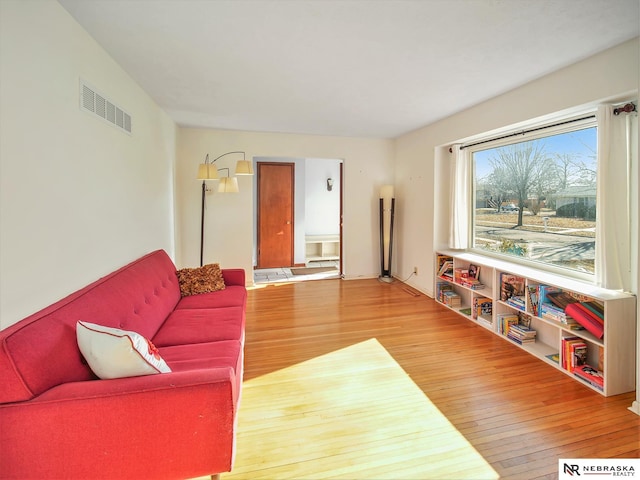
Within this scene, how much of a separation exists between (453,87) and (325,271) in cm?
418

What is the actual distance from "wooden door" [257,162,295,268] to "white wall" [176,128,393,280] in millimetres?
1538

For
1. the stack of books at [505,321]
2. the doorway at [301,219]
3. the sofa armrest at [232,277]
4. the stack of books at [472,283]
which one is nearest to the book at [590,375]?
the stack of books at [505,321]

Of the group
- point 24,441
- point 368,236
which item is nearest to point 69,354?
point 24,441

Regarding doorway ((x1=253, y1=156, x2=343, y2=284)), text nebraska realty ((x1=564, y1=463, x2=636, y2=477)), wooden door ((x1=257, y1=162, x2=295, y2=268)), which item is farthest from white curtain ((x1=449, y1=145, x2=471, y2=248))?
wooden door ((x1=257, y1=162, x2=295, y2=268))

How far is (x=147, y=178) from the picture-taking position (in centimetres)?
335

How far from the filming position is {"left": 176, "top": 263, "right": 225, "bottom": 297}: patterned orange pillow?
126 inches

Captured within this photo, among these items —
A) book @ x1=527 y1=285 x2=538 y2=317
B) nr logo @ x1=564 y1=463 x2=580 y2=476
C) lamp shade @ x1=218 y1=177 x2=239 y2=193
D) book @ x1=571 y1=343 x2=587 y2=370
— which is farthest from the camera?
lamp shade @ x1=218 y1=177 x2=239 y2=193

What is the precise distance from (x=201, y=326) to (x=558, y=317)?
9.29ft

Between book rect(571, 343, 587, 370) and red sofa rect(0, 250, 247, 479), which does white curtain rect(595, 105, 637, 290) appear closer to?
book rect(571, 343, 587, 370)

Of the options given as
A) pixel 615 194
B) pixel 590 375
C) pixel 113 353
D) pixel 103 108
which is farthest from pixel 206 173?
pixel 590 375

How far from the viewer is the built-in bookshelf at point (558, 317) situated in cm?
234

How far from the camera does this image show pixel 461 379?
254cm

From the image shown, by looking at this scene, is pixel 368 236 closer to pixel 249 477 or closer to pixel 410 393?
pixel 410 393

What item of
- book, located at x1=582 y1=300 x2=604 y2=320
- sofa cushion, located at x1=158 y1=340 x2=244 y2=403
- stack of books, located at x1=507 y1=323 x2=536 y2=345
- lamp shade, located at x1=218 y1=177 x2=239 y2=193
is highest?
lamp shade, located at x1=218 y1=177 x2=239 y2=193
